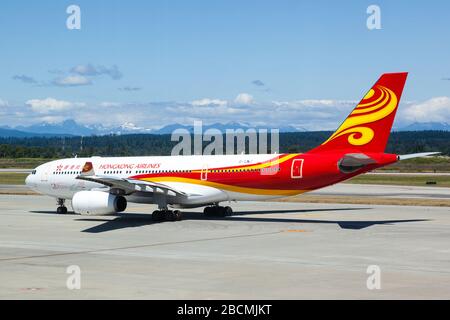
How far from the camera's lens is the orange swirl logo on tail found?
1382 inches

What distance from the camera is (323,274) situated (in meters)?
20.9

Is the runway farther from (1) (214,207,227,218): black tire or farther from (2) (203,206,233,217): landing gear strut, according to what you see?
(1) (214,207,227,218): black tire

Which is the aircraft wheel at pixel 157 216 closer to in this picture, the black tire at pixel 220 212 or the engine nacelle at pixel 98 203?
the engine nacelle at pixel 98 203

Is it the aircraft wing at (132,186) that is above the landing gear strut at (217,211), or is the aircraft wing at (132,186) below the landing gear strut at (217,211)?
above

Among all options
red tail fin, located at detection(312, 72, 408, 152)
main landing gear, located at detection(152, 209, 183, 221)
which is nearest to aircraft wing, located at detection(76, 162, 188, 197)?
main landing gear, located at detection(152, 209, 183, 221)

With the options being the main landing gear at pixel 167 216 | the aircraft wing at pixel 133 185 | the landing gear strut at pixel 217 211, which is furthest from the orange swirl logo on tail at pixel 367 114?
the main landing gear at pixel 167 216

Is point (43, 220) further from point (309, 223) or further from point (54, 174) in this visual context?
point (309, 223)

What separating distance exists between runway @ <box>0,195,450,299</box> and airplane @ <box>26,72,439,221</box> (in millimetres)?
1411

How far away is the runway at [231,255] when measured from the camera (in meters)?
18.4

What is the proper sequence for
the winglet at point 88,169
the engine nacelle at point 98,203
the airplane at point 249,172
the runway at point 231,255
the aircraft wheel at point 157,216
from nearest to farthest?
1. the runway at point 231,255
2. the airplane at point 249,172
3. the engine nacelle at point 98,203
4. the aircraft wheel at point 157,216
5. the winglet at point 88,169

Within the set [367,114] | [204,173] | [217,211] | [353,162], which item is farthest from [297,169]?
[217,211]

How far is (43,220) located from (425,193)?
37.0 metres

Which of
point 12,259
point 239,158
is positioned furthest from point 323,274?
point 239,158
